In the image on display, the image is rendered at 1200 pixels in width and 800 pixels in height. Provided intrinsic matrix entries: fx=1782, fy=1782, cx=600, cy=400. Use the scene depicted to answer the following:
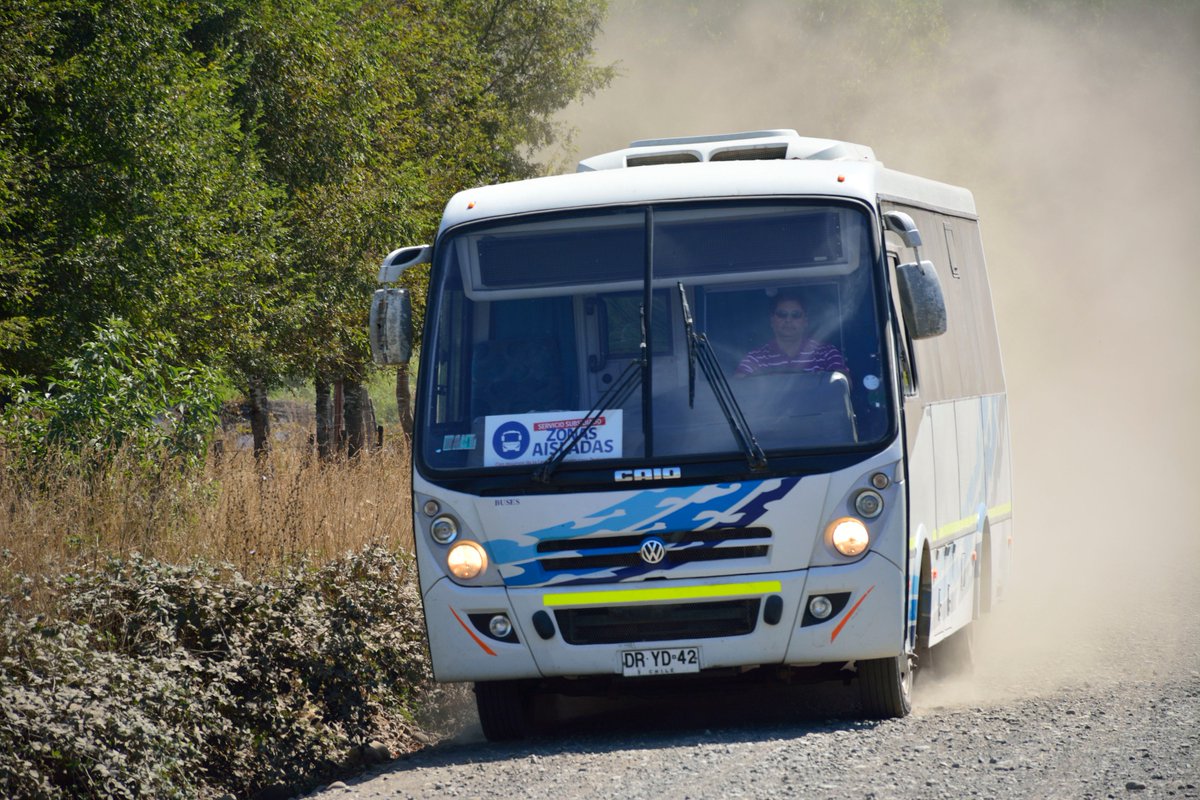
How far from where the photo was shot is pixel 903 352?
9.59 metres

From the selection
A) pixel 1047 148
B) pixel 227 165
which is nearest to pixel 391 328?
pixel 227 165

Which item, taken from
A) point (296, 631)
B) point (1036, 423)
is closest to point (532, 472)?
point (296, 631)

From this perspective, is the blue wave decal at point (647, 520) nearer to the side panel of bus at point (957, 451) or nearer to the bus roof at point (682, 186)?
the side panel of bus at point (957, 451)

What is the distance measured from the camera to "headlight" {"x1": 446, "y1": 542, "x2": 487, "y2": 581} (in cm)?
916

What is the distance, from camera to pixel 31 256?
16.4 metres

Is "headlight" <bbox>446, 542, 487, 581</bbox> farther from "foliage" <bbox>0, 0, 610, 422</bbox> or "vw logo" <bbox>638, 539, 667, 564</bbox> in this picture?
"foliage" <bbox>0, 0, 610, 422</bbox>

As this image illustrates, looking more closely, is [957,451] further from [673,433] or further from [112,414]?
[112,414]

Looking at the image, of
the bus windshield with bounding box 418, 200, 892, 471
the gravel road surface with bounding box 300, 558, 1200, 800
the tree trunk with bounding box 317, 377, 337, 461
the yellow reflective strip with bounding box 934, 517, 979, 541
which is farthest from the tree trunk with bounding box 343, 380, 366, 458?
the bus windshield with bounding box 418, 200, 892, 471

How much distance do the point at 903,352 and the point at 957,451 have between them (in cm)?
190

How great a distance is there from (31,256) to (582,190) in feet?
27.1

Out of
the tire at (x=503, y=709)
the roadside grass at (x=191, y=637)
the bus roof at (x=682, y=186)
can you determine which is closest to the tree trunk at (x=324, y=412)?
the roadside grass at (x=191, y=637)

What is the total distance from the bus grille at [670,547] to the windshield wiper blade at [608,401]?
1.47ft

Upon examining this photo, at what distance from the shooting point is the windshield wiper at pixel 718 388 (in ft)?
29.3

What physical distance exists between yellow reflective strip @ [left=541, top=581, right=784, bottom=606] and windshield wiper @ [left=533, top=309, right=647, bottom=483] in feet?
2.22
